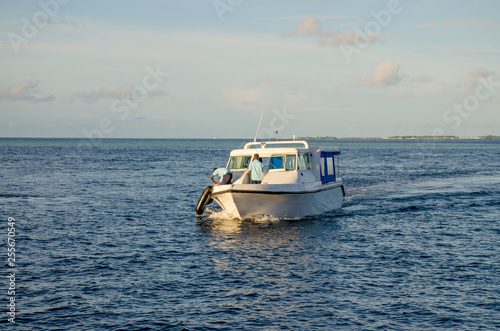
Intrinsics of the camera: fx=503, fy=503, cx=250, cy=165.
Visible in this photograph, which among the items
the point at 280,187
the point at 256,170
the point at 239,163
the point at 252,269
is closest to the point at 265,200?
the point at 280,187

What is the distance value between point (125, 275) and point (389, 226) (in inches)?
493

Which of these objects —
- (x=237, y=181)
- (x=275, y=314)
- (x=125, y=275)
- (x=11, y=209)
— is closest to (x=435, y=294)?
(x=275, y=314)

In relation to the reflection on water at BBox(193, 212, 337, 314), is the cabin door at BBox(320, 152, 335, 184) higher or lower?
higher

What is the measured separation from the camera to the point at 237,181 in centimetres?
2248

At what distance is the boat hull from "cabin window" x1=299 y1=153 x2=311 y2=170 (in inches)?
49.5

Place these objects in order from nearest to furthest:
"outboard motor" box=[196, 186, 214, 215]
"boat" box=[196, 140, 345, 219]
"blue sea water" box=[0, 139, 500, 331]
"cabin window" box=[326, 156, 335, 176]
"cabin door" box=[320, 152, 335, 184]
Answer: "blue sea water" box=[0, 139, 500, 331], "boat" box=[196, 140, 345, 219], "outboard motor" box=[196, 186, 214, 215], "cabin door" box=[320, 152, 335, 184], "cabin window" box=[326, 156, 335, 176]

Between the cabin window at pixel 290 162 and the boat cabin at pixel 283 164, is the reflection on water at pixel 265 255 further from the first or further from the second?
the cabin window at pixel 290 162

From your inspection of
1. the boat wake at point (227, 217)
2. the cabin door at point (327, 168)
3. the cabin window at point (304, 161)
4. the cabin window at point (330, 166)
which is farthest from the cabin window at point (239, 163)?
the cabin window at point (330, 166)

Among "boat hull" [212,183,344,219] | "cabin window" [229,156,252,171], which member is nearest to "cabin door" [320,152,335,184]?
"boat hull" [212,183,344,219]

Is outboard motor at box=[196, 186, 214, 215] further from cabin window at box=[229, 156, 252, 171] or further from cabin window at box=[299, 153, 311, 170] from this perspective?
cabin window at box=[299, 153, 311, 170]

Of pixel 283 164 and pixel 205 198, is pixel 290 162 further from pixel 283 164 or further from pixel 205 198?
pixel 205 198

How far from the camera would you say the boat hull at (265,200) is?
68.5 feet

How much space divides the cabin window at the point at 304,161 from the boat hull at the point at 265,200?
1257 mm

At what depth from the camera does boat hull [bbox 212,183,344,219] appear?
20.9 meters
